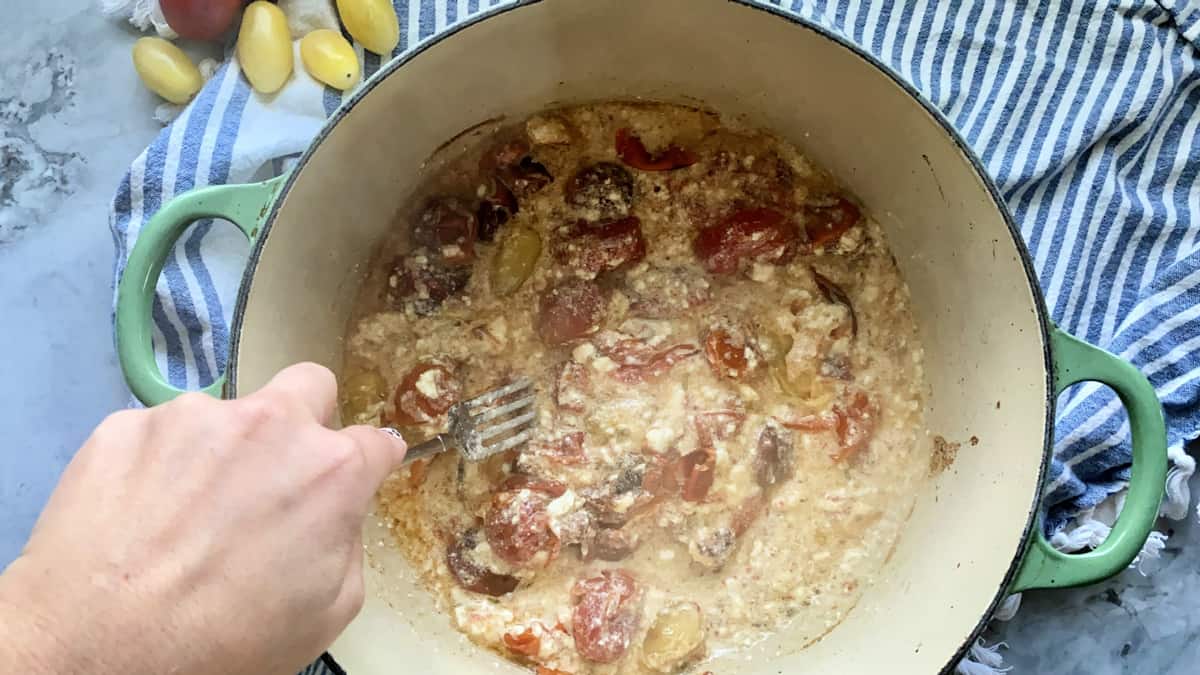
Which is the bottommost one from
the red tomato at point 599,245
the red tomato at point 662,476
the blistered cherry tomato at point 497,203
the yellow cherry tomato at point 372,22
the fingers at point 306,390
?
the red tomato at point 662,476

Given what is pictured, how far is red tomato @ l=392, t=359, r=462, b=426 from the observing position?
1.21m

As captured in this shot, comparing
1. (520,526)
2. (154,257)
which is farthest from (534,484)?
(154,257)

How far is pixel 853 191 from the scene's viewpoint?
4.12 ft

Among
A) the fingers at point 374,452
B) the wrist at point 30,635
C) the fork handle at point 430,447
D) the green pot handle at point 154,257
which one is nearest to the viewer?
the wrist at point 30,635

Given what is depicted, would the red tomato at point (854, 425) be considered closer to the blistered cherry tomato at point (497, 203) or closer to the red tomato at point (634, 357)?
the red tomato at point (634, 357)

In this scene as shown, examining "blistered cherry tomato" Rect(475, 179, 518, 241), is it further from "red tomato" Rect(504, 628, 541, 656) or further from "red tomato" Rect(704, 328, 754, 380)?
"red tomato" Rect(504, 628, 541, 656)

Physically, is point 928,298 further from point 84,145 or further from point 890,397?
point 84,145

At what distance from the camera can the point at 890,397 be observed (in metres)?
1.26

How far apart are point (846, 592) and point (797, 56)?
618 millimetres

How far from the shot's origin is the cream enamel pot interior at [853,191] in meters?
0.98

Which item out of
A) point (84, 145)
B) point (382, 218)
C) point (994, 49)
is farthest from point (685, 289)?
point (84, 145)

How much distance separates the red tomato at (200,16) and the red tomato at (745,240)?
24.5 inches

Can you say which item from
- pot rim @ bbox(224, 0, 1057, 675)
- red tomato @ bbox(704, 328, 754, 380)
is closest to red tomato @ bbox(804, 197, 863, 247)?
red tomato @ bbox(704, 328, 754, 380)

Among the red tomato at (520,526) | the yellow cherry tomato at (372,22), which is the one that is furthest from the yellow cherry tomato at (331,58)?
the red tomato at (520,526)
